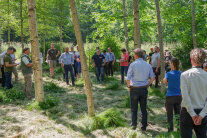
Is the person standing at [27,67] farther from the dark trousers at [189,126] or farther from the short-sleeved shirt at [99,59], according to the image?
the dark trousers at [189,126]

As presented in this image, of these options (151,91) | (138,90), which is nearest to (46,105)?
(138,90)

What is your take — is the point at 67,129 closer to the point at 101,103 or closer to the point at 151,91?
the point at 101,103

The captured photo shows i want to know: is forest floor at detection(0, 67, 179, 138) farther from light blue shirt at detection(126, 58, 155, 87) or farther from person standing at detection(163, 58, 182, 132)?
light blue shirt at detection(126, 58, 155, 87)

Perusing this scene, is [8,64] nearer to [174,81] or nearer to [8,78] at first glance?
[8,78]

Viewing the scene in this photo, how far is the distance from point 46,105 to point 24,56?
206cm

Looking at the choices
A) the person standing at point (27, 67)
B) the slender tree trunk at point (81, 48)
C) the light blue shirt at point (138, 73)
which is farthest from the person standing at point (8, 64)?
the light blue shirt at point (138, 73)

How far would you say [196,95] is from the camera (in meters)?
2.79

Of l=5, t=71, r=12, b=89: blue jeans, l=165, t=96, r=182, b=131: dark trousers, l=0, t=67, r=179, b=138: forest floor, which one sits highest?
l=5, t=71, r=12, b=89: blue jeans

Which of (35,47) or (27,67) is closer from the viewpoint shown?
(35,47)

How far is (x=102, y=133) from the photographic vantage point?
4.50m

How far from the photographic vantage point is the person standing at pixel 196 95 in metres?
2.74

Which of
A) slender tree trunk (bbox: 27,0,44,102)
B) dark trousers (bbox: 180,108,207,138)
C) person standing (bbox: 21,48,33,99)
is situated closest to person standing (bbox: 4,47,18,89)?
person standing (bbox: 21,48,33,99)

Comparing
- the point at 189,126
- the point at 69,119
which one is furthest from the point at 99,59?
the point at 189,126

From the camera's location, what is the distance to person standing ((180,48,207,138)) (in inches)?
108
